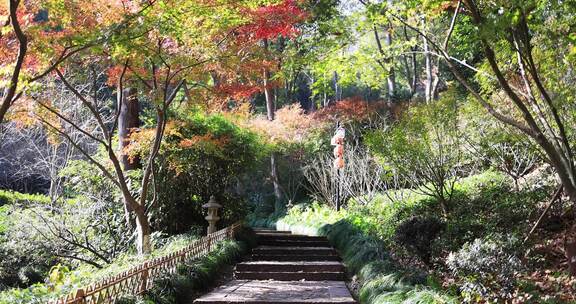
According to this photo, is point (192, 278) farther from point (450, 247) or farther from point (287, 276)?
point (450, 247)

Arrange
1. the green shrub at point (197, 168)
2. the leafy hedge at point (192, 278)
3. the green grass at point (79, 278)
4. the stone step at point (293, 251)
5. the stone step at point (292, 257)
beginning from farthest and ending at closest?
1. the green shrub at point (197, 168)
2. the stone step at point (293, 251)
3. the stone step at point (292, 257)
4. the green grass at point (79, 278)
5. the leafy hedge at point (192, 278)

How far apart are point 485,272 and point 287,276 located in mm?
3812

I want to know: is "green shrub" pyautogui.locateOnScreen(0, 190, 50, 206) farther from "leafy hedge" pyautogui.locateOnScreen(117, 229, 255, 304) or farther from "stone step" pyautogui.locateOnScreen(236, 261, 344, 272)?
"stone step" pyautogui.locateOnScreen(236, 261, 344, 272)

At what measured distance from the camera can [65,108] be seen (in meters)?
18.6

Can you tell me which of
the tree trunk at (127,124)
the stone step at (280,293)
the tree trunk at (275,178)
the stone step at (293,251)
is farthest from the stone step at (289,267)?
the tree trunk at (275,178)

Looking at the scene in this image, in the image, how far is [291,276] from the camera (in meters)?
8.68

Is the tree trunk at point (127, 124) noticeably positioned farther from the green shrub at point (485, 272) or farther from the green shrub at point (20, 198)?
the green shrub at point (485, 272)

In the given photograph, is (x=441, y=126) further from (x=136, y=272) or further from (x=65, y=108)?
(x=65, y=108)

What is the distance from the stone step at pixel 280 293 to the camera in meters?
6.55

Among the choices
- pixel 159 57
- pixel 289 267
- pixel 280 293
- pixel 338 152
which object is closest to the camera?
pixel 280 293

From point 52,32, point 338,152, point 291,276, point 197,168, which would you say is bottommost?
point 291,276

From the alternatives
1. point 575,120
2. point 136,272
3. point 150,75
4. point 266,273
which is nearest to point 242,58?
point 150,75

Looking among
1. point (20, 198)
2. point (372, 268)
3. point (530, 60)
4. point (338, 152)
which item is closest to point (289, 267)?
point (372, 268)

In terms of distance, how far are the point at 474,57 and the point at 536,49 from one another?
449 inches
